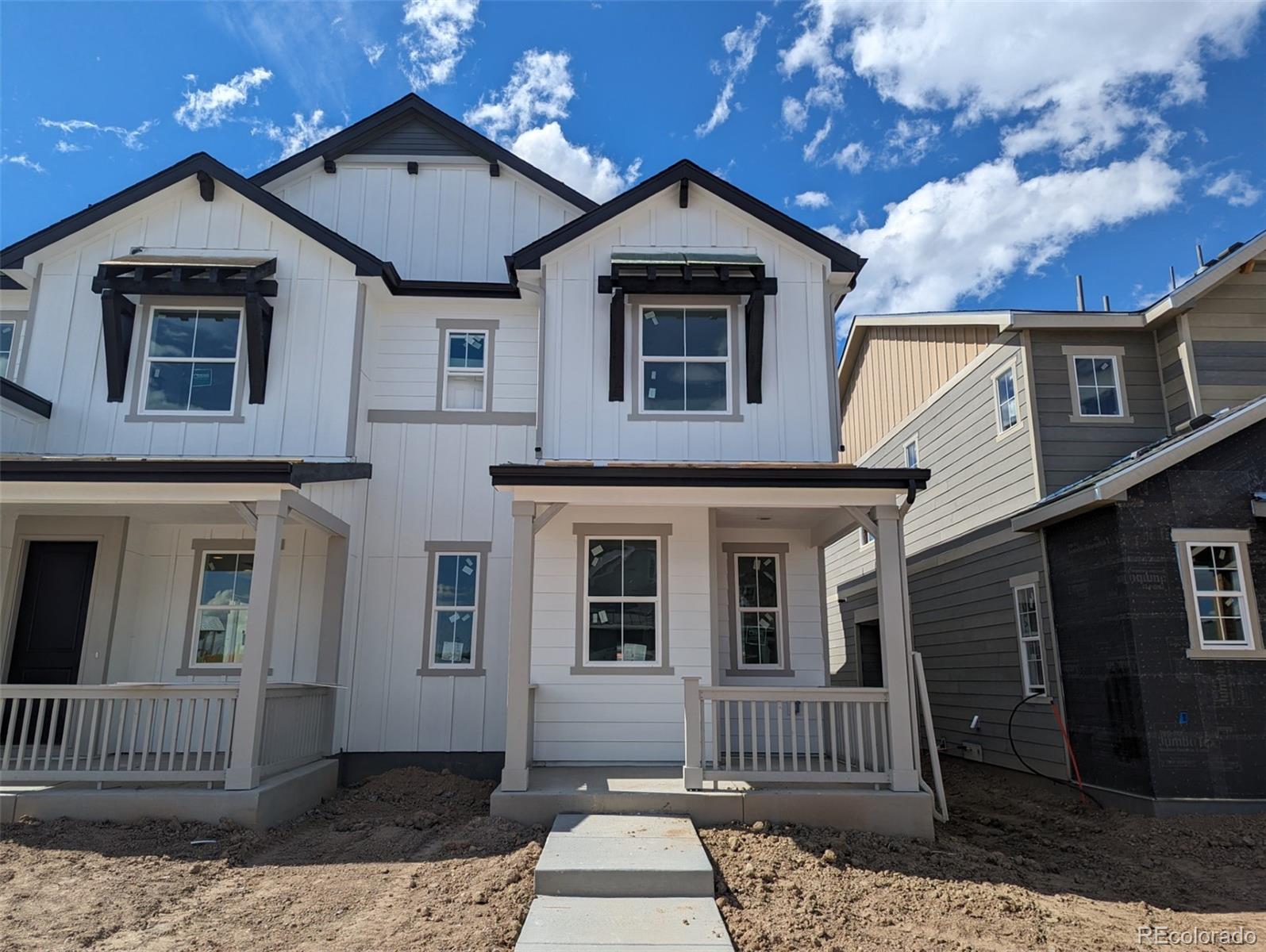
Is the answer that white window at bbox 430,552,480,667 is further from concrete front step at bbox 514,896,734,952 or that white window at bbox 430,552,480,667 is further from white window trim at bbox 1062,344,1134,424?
white window trim at bbox 1062,344,1134,424

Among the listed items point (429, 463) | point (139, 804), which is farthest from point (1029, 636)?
point (139, 804)

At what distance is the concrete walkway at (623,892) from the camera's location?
513cm

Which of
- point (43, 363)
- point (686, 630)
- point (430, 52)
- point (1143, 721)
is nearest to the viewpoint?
point (1143, 721)

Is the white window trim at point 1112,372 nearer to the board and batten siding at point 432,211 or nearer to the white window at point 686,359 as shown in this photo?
the white window at point 686,359

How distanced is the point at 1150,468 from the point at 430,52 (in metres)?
10.9

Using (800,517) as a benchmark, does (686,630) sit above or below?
below

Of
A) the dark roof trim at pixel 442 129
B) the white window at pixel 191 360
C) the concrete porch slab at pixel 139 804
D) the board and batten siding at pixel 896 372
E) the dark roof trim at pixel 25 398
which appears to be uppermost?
the dark roof trim at pixel 442 129

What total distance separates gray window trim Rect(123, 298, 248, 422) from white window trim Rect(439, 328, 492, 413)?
2.10 m

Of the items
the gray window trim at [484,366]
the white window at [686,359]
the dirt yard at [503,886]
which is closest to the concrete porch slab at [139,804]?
the dirt yard at [503,886]

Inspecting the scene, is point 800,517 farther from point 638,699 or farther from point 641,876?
point 641,876

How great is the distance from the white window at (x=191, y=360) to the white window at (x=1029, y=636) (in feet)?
35.1

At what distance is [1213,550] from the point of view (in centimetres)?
949

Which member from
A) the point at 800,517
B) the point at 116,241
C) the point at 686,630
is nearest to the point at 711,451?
the point at 800,517

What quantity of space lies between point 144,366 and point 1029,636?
1204cm
